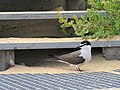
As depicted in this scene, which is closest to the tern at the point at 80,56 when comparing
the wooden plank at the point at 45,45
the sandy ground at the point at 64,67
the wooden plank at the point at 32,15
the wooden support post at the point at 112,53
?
the sandy ground at the point at 64,67

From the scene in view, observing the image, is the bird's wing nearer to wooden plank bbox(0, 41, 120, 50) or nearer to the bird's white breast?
the bird's white breast

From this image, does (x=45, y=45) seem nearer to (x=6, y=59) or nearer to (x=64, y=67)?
(x=64, y=67)

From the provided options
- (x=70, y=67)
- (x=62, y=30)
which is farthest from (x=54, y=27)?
(x=70, y=67)

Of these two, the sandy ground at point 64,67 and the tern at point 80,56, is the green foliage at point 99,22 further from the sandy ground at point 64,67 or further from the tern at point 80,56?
the tern at point 80,56

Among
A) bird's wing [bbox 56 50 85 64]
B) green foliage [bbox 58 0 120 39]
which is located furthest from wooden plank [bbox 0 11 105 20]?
bird's wing [bbox 56 50 85 64]

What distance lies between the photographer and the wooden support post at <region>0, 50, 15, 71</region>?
5.89 meters

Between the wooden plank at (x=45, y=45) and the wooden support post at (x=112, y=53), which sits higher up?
the wooden plank at (x=45, y=45)

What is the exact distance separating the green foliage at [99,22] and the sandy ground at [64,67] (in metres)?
0.45

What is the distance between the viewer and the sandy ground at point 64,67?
5.64 m

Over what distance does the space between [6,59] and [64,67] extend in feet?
2.91

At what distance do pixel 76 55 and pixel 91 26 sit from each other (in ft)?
3.05

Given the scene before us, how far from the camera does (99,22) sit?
6613mm

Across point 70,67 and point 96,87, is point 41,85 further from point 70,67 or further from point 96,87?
point 70,67

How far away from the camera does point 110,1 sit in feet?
21.3
